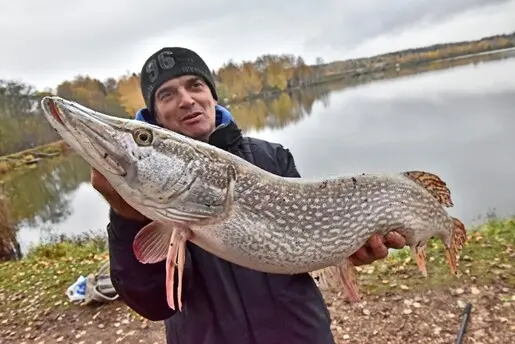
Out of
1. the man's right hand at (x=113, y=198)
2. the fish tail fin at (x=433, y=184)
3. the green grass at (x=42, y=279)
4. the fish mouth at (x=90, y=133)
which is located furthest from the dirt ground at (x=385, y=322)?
the fish mouth at (x=90, y=133)

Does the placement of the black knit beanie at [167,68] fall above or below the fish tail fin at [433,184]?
above

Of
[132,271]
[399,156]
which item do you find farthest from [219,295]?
[399,156]

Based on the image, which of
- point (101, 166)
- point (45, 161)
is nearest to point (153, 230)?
point (101, 166)

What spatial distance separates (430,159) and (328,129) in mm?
9102

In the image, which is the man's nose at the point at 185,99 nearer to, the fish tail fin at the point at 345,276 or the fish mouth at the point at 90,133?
the fish mouth at the point at 90,133

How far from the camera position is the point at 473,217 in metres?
8.03

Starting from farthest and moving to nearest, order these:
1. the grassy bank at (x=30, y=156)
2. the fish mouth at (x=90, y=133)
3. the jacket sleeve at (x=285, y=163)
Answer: the grassy bank at (x=30, y=156) → the jacket sleeve at (x=285, y=163) → the fish mouth at (x=90, y=133)

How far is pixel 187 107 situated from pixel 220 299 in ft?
3.15

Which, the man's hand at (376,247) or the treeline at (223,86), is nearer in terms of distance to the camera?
the man's hand at (376,247)

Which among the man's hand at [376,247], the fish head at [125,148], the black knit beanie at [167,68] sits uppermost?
the black knit beanie at [167,68]

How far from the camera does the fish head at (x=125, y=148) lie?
4.74ft

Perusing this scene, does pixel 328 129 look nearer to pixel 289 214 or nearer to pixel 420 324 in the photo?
pixel 420 324

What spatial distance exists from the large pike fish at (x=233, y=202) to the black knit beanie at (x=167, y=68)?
84 cm

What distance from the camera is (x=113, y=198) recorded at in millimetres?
1643
